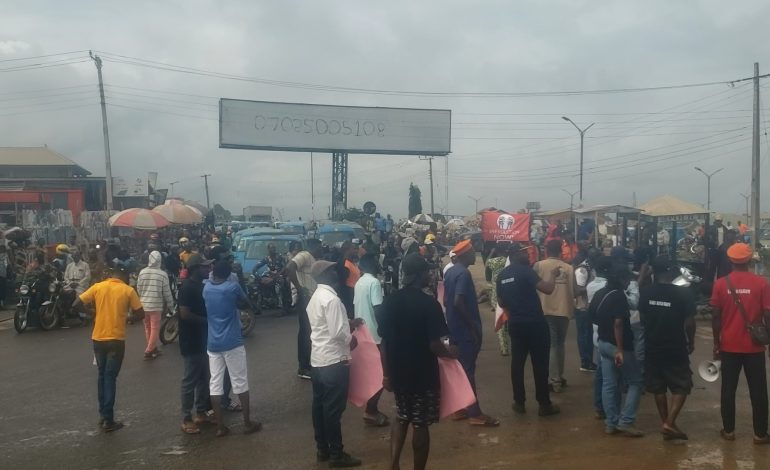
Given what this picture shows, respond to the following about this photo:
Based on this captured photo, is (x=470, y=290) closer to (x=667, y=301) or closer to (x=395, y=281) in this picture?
(x=667, y=301)

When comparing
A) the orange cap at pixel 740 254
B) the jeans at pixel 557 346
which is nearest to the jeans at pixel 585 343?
the jeans at pixel 557 346

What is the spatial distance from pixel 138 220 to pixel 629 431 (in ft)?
59.4

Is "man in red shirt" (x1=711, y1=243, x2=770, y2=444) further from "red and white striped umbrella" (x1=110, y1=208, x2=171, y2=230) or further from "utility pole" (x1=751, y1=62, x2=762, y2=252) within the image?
"utility pole" (x1=751, y1=62, x2=762, y2=252)

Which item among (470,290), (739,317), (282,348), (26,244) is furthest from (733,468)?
(26,244)

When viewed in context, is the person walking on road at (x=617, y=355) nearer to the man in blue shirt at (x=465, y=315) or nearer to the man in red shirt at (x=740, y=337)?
the man in red shirt at (x=740, y=337)

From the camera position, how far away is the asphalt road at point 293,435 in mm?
6035

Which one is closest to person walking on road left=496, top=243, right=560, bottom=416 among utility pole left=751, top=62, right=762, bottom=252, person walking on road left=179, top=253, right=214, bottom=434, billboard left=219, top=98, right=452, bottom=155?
person walking on road left=179, top=253, right=214, bottom=434

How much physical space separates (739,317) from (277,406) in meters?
4.97

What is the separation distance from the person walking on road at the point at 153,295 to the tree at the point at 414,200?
57.2m

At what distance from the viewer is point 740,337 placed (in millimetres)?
6195

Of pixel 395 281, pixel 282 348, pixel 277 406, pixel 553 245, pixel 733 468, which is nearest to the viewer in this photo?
pixel 733 468

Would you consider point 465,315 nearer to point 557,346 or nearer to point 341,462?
point 341,462

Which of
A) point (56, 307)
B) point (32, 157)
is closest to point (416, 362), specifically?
point (56, 307)

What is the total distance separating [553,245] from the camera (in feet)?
27.8
